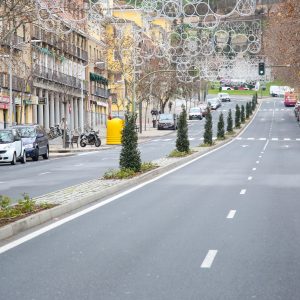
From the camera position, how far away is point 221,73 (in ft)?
183

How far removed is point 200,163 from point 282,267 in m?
26.6

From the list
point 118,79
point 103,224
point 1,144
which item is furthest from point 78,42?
point 103,224

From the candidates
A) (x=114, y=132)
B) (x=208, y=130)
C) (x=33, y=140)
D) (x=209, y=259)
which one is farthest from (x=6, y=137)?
(x=209, y=259)

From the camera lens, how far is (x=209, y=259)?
10297 mm

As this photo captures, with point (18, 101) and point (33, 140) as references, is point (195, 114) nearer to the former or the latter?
point (18, 101)

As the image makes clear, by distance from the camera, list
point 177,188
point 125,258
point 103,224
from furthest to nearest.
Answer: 1. point 177,188
2. point 103,224
3. point 125,258

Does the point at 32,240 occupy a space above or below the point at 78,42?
below

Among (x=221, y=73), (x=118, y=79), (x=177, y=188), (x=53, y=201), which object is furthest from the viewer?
(x=118, y=79)

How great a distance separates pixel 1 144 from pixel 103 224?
79.2 ft

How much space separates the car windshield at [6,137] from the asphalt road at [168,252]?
1838 centimetres

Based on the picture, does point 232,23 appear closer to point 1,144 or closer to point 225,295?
point 1,144

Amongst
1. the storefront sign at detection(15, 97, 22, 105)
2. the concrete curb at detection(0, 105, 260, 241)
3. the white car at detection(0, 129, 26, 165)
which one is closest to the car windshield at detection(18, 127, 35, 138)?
the white car at detection(0, 129, 26, 165)

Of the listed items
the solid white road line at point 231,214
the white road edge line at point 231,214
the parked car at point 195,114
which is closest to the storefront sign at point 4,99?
the white road edge line at point 231,214

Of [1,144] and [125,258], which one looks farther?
[1,144]
